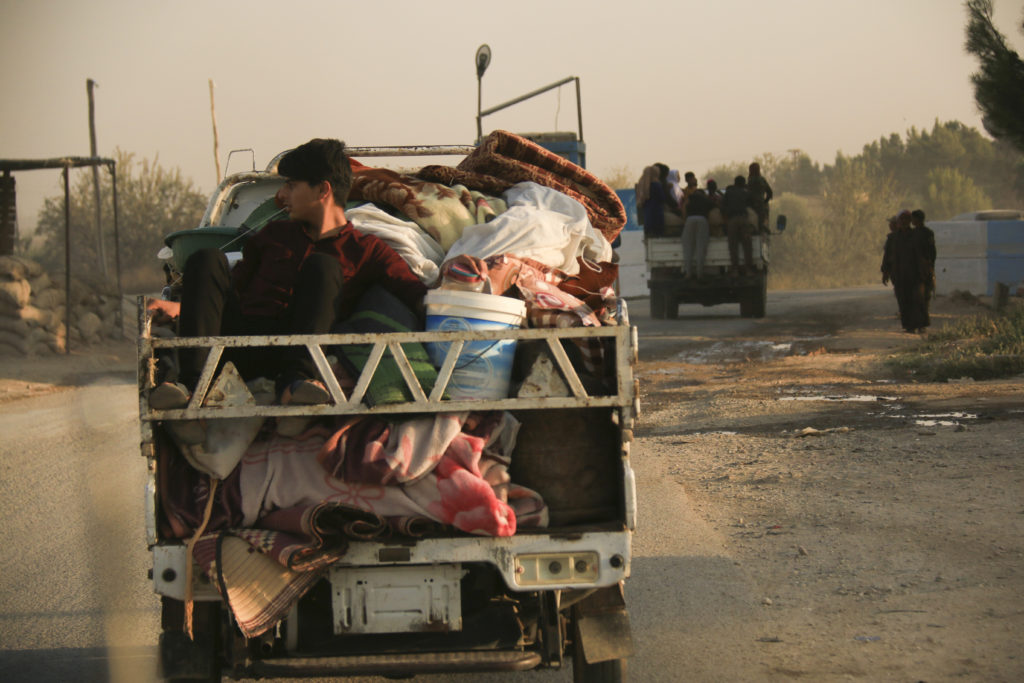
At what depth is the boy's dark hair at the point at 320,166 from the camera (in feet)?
13.7

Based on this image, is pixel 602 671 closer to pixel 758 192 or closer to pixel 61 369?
pixel 61 369

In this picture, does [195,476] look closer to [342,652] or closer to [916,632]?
[342,652]

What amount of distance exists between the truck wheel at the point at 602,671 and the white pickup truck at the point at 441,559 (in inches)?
4.2

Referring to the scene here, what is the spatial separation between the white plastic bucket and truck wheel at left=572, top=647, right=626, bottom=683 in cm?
95

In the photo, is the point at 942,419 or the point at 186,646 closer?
the point at 186,646

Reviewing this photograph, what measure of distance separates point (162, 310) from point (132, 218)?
135 ft

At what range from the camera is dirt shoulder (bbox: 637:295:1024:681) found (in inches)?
168

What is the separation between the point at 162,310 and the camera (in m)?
3.74

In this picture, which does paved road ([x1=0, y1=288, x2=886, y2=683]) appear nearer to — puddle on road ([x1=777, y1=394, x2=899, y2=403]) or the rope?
the rope

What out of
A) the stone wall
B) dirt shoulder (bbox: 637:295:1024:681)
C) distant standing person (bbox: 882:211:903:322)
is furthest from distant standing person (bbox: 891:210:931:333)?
the stone wall

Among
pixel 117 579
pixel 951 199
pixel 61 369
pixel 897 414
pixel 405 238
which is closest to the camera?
pixel 405 238

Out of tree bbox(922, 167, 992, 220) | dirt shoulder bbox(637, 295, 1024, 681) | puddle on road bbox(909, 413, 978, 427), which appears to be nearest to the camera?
dirt shoulder bbox(637, 295, 1024, 681)

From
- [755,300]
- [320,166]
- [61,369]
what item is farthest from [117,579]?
[755,300]

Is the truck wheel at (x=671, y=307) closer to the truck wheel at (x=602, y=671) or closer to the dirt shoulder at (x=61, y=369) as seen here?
the dirt shoulder at (x=61, y=369)
